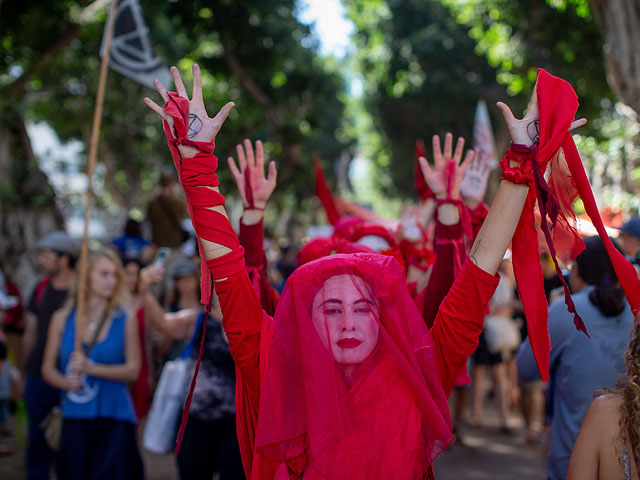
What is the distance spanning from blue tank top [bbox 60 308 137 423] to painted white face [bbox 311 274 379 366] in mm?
2520

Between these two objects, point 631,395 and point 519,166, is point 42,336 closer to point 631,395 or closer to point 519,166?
point 519,166

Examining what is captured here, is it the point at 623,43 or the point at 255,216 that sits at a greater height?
the point at 623,43

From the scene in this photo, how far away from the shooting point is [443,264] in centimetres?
307

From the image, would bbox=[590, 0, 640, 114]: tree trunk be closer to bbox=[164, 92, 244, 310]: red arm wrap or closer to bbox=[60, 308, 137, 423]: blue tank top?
bbox=[60, 308, 137, 423]: blue tank top

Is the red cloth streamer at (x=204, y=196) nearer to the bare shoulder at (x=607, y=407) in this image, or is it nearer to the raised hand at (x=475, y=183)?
the bare shoulder at (x=607, y=407)

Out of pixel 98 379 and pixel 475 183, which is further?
pixel 98 379

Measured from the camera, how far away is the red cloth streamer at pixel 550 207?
95.2 inches

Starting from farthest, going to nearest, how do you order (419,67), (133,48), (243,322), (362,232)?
1. (419,67)
2. (133,48)
3. (362,232)
4. (243,322)

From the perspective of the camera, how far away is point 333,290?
2.50 metres

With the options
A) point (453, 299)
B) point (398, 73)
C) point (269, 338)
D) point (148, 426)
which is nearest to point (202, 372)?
point (148, 426)

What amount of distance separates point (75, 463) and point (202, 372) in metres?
0.97

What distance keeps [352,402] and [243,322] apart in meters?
0.46

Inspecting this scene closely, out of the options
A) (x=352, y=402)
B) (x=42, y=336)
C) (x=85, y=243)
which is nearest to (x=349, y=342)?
(x=352, y=402)

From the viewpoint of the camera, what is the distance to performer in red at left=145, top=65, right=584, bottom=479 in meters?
2.35
